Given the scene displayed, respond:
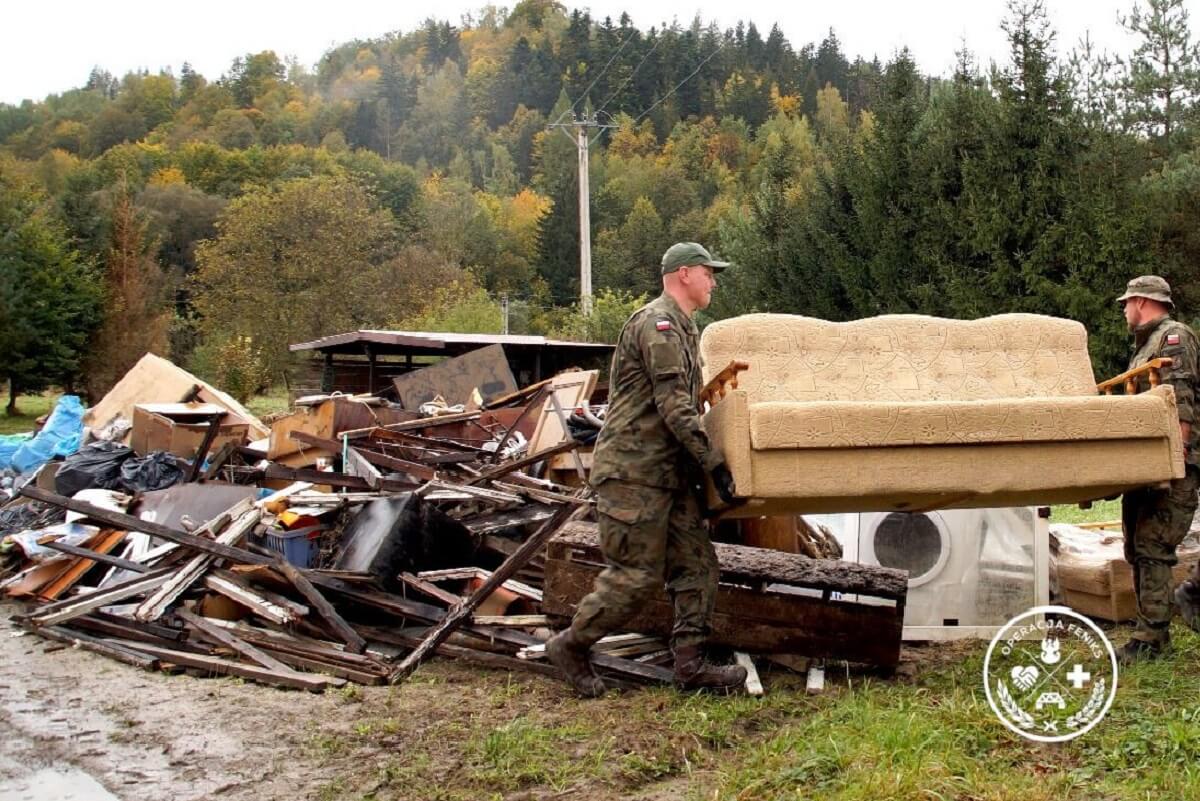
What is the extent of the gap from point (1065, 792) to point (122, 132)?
116m

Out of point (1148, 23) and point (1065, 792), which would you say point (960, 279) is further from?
point (1065, 792)

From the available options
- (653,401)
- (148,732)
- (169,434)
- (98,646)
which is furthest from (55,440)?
(653,401)

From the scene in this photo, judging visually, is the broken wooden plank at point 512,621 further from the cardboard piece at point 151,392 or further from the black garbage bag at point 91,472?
the cardboard piece at point 151,392

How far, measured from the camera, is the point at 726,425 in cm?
497

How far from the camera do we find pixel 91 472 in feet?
33.7

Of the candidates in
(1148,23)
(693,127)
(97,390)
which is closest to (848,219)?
(1148,23)

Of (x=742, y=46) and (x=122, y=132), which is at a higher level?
(x=742, y=46)

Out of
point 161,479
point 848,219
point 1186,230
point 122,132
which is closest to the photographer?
point 161,479

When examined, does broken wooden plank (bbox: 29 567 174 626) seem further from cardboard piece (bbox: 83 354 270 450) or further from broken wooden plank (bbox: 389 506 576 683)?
cardboard piece (bbox: 83 354 270 450)

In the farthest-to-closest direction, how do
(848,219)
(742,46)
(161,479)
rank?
(742,46), (848,219), (161,479)

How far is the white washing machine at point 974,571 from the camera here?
20.9 feet

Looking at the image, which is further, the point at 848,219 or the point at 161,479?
the point at 848,219

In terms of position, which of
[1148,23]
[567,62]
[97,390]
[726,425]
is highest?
[567,62]

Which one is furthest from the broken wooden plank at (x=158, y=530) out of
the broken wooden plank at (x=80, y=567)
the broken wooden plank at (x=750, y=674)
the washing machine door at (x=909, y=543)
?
the washing machine door at (x=909, y=543)
